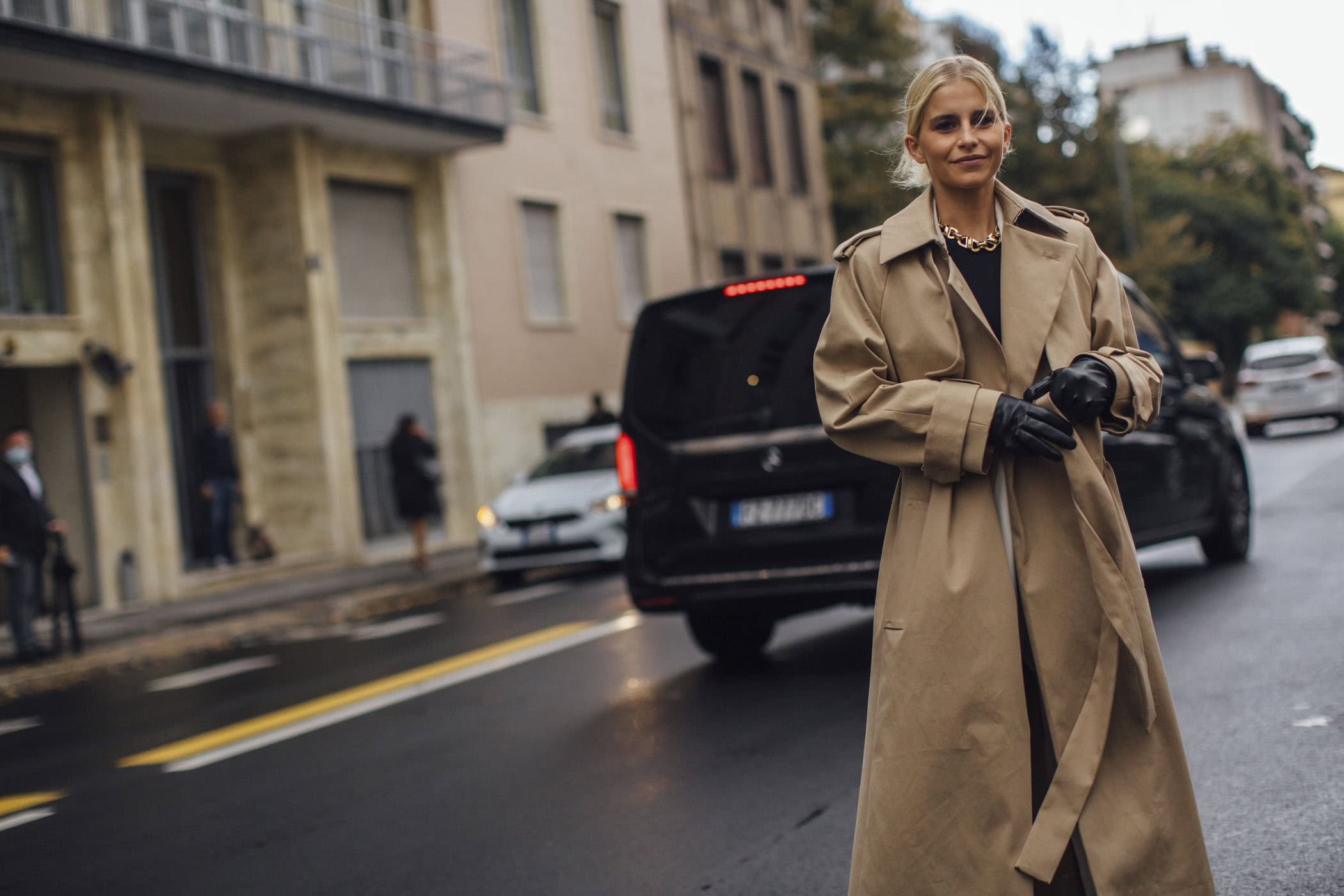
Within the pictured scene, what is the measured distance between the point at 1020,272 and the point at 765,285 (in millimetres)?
4334

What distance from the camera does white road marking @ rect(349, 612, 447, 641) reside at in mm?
12273

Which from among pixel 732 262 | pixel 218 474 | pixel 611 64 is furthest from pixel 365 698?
pixel 732 262

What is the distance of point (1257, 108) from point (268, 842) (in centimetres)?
11715

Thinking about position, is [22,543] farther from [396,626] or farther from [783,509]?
[783,509]

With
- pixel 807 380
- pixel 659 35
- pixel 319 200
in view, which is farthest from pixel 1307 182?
pixel 807 380

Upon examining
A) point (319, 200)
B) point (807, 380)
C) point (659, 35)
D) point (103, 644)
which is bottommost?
point (103, 644)

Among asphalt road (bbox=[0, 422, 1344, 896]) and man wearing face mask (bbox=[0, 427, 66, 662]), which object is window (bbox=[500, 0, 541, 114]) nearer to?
man wearing face mask (bbox=[0, 427, 66, 662])

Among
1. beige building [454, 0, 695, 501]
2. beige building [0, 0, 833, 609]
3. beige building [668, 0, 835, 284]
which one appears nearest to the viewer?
beige building [0, 0, 833, 609]

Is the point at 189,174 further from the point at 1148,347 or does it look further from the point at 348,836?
the point at 348,836

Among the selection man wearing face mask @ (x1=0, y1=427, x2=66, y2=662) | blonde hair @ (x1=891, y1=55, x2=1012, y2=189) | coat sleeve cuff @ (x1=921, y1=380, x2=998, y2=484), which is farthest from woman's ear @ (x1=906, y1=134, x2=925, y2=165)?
man wearing face mask @ (x1=0, y1=427, x2=66, y2=662)

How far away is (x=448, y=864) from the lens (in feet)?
15.6

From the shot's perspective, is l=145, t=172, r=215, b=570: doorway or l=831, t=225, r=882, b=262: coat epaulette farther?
l=145, t=172, r=215, b=570: doorway

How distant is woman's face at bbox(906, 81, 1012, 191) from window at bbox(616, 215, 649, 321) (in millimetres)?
24682

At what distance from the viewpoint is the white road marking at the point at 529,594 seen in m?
13.9
